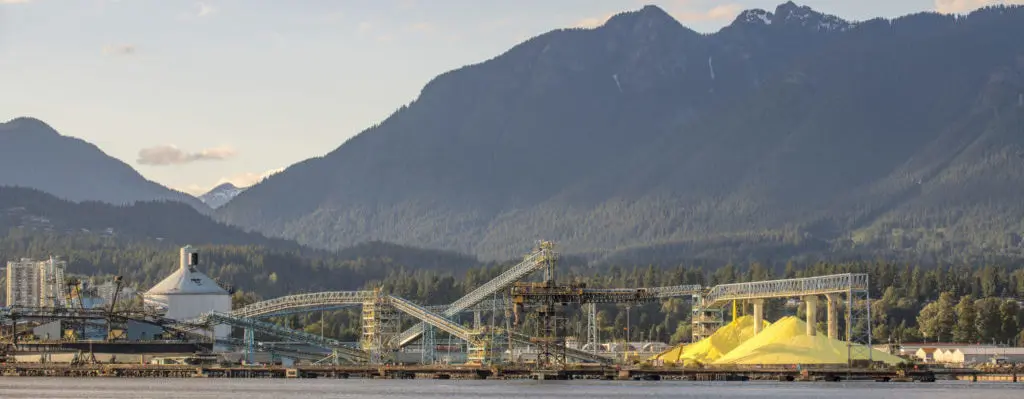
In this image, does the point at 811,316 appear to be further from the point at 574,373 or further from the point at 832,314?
the point at 574,373

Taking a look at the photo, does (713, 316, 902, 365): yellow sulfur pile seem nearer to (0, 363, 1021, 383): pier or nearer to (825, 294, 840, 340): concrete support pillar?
(0, 363, 1021, 383): pier

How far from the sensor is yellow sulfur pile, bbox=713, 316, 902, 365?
604 feet

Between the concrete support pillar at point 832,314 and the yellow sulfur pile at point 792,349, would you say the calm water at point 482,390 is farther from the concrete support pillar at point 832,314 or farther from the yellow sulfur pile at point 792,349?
the concrete support pillar at point 832,314

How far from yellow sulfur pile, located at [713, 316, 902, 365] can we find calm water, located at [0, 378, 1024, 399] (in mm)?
10911

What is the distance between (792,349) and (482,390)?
3513 cm

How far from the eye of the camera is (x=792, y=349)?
606 ft

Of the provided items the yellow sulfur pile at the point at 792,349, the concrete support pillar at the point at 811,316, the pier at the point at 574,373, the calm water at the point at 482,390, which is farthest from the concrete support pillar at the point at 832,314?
the calm water at the point at 482,390

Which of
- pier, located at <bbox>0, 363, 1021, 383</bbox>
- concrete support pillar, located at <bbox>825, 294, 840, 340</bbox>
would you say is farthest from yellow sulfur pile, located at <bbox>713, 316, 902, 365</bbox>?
concrete support pillar, located at <bbox>825, 294, 840, 340</bbox>

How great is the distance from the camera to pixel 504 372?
186 metres

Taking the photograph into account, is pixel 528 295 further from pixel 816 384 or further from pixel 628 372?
pixel 816 384

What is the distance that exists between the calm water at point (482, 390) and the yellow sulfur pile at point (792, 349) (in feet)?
35.8

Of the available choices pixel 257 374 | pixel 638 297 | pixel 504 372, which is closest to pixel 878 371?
pixel 638 297

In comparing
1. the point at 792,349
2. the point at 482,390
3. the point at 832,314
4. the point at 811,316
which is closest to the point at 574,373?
the point at 792,349

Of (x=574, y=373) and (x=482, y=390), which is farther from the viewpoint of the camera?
(x=574, y=373)
